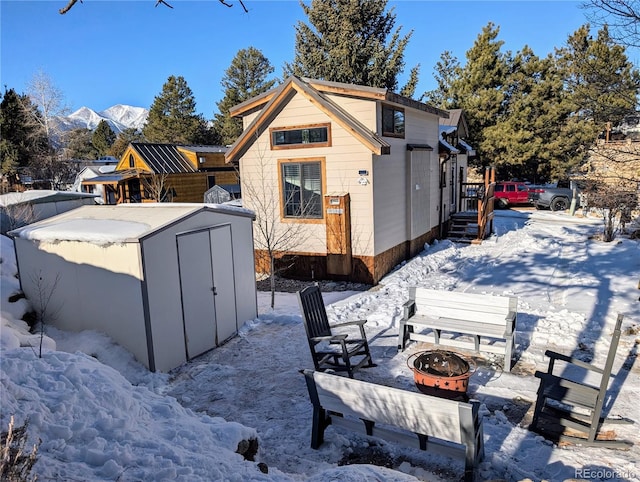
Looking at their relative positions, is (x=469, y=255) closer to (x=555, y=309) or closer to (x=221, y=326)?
(x=555, y=309)

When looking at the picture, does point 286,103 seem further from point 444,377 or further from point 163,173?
point 163,173

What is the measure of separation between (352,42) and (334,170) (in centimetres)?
1728

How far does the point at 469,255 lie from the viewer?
48.2 ft

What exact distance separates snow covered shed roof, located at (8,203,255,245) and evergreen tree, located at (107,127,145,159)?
45311mm

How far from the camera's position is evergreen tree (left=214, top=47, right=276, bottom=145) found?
40.2m

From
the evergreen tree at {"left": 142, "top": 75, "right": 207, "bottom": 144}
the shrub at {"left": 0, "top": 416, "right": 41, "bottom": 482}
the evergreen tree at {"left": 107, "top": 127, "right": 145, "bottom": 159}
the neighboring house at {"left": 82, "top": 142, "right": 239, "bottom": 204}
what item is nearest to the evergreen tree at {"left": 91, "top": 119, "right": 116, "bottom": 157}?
the evergreen tree at {"left": 107, "top": 127, "right": 145, "bottom": 159}

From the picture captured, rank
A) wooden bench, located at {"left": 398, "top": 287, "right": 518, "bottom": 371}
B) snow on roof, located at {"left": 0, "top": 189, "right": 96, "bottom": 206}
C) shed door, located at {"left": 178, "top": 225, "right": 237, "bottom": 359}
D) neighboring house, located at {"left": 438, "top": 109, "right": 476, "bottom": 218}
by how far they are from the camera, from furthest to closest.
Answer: neighboring house, located at {"left": 438, "top": 109, "right": 476, "bottom": 218} → snow on roof, located at {"left": 0, "top": 189, "right": 96, "bottom": 206} → shed door, located at {"left": 178, "top": 225, "right": 237, "bottom": 359} → wooden bench, located at {"left": 398, "top": 287, "right": 518, "bottom": 371}

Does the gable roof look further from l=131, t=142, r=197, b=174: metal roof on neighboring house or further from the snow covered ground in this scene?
l=131, t=142, r=197, b=174: metal roof on neighboring house

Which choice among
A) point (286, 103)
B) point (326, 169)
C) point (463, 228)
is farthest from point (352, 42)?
point (326, 169)

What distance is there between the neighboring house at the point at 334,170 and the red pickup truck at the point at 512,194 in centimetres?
1720

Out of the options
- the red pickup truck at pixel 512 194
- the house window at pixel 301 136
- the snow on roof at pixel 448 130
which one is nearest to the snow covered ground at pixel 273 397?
the house window at pixel 301 136

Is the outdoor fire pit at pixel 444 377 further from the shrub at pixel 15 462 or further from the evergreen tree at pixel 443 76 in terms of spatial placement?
the evergreen tree at pixel 443 76

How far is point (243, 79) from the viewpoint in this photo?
133ft

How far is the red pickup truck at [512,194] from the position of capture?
28.4 meters
